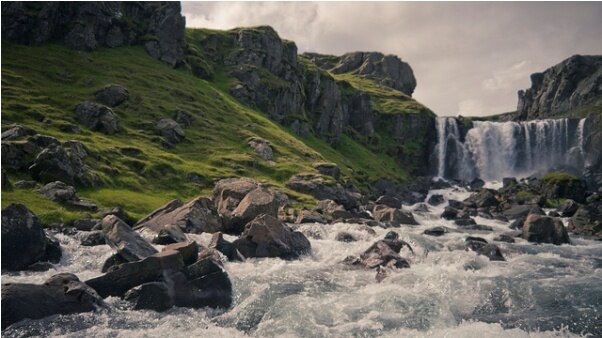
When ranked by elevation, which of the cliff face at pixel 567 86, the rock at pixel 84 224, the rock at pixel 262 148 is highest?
the cliff face at pixel 567 86

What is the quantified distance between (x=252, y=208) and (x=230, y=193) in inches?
299

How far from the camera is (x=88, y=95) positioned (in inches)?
3317

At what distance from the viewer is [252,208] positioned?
4425 centimetres

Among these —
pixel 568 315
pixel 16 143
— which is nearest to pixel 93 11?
pixel 16 143

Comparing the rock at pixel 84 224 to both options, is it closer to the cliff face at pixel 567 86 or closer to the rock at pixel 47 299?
the rock at pixel 47 299

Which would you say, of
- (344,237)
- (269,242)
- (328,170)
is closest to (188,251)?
(269,242)

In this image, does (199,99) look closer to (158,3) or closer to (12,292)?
(158,3)

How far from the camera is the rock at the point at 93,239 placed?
104 feet

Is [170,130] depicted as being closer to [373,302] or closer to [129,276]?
[129,276]

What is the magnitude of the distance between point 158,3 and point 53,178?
101856 mm

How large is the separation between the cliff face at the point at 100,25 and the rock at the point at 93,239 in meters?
87.9

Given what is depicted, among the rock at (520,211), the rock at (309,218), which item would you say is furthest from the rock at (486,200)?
the rock at (309,218)

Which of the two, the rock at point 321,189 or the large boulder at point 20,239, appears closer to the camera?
the large boulder at point 20,239

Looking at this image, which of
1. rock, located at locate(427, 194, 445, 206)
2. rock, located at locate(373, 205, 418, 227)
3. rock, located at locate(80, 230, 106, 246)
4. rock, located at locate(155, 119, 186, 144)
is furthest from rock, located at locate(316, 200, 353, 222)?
rock, located at locate(427, 194, 445, 206)
